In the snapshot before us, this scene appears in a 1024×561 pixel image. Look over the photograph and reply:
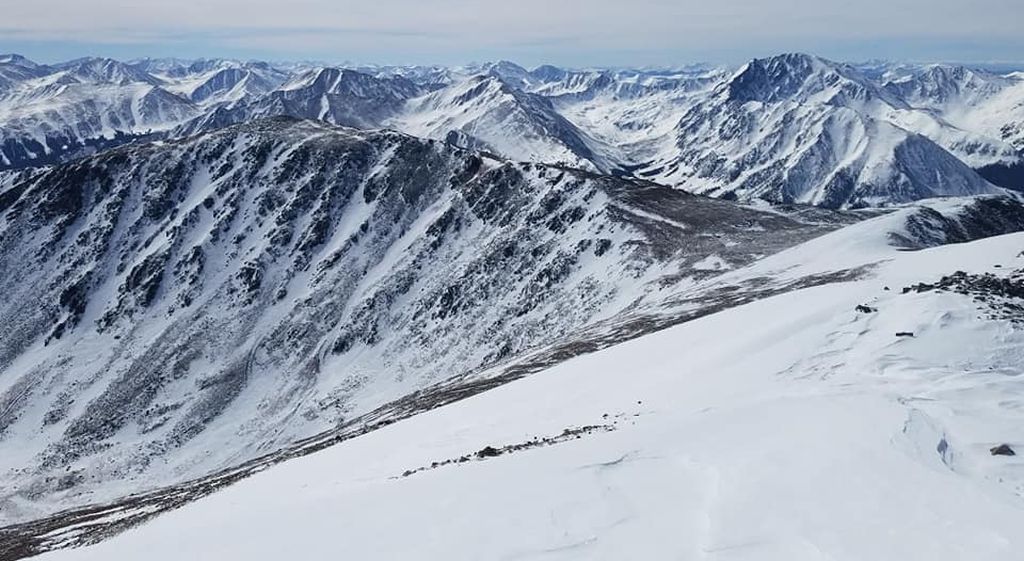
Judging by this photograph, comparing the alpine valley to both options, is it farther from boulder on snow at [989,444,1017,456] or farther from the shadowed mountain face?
the shadowed mountain face

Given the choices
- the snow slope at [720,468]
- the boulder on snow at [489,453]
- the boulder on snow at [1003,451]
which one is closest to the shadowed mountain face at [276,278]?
the snow slope at [720,468]

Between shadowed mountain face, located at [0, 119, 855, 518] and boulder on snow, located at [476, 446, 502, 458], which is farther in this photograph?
shadowed mountain face, located at [0, 119, 855, 518]

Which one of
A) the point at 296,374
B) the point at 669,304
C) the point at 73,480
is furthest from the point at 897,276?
the point at 73,480

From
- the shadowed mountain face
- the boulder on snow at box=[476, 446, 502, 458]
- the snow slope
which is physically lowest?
the shadowed mountain face

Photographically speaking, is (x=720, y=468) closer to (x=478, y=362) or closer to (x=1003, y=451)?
(x=1003, y=451)

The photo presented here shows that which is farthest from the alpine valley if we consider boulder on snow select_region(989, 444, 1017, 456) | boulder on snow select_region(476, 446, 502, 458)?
boulder on snow select_region(476, 446, 502, 458)

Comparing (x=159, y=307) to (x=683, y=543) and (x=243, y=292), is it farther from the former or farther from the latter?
(x=683, y=543)
